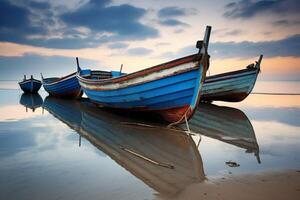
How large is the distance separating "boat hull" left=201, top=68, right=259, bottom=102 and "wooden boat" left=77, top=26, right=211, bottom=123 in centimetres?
912

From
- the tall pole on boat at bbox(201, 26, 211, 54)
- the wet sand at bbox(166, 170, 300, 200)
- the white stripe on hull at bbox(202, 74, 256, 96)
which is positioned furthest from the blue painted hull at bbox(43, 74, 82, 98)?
the wet sand at bbox(166, 170, 300, 200)

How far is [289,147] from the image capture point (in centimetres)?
601

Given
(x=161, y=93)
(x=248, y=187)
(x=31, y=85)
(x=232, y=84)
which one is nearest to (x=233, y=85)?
(x=232, y=84)

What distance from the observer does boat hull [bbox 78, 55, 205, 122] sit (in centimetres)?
723

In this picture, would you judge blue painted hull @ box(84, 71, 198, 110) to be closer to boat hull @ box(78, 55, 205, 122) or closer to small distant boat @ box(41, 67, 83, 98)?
boat hull @ box(78, 55, 205, 122)

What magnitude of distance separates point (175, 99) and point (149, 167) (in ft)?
12.1

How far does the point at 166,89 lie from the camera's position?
25.3ft

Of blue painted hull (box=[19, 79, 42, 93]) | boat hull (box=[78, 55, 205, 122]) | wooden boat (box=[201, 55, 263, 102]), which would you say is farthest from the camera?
blue painted hull (box=[19, 79, 42, 93])

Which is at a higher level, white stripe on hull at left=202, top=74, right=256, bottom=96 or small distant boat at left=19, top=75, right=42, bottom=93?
small distant boat at left=19, top=75, right=42, bottom=93

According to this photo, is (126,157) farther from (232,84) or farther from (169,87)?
(232,84)

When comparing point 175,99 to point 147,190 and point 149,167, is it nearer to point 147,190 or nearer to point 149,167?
point 149,167

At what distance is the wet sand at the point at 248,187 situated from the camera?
3.05 m

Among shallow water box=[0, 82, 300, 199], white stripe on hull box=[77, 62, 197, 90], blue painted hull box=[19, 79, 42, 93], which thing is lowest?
shallow water box=[0, 82, 300, 199]

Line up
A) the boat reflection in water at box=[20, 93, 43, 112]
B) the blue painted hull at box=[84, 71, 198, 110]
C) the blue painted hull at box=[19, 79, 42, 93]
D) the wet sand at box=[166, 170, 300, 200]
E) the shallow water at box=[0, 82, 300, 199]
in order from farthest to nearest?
the blue painted hull at box=[19, 79, 42, 93]
the boat reflection in water at box=[20, 93, 43, 112]
the blue painted hull at box=[84, 71, 198, 110]
the shallow water at box=[0, 82, 300, 199]
the wet sand at box=[166, 170, 300, 200]
